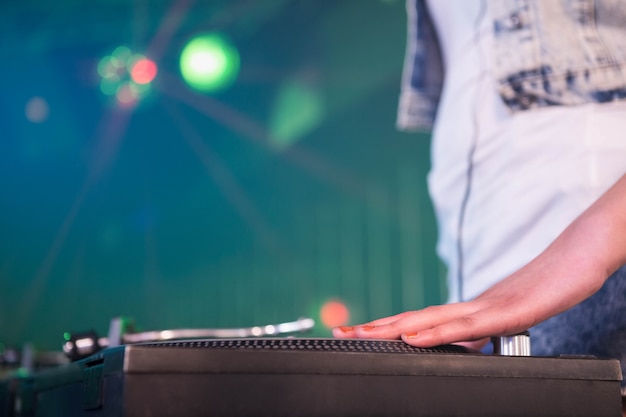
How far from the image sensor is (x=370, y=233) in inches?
159

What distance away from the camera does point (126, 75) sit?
14.4 feet

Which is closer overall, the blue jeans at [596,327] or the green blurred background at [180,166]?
the blue jeans at [596,327]

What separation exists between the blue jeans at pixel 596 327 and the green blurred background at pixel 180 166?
3.23 meters

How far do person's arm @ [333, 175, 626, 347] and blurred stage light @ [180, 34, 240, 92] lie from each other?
3.95m

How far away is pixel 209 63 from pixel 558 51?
372 centimetres

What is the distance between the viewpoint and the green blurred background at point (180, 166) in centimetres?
421

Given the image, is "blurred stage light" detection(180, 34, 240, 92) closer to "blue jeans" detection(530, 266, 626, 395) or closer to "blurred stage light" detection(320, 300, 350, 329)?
"blurred stage light" detection(320, 300, 350, 329)

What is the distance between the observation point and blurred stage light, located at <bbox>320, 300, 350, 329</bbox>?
412 cm

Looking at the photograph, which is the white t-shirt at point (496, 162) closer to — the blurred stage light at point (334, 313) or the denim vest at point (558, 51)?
the denim vest at point (558, 51)

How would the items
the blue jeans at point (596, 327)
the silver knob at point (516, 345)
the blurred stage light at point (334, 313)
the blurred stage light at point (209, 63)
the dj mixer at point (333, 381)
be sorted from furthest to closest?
the blurred stage light at point (209, 63) → the blurred stage light at point (334, 313) → the blue jeans at point (596, 327) → the silver knob at point (516, 345) → the dj mixer at point (333, 381)

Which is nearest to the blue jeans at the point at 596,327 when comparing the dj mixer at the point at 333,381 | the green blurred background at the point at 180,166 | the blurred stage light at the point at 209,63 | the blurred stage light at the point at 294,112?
the dj mixer at the point at 333,381

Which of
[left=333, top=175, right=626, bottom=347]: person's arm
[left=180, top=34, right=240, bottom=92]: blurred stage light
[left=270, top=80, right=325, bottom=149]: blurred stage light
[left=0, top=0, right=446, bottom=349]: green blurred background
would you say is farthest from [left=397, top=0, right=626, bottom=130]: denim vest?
[left=180, top=34, right=240, bottom=92]: blurred stage light

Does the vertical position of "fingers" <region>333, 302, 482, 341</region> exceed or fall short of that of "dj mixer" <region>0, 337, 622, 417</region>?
it exceeds it

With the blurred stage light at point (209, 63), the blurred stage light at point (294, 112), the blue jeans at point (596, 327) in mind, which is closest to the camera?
the blue jeans at point (596, 327)
